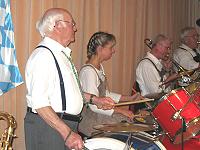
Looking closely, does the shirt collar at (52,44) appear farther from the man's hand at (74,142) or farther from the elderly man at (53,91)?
the man's hand at (74,142)

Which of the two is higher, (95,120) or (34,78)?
(34,78)

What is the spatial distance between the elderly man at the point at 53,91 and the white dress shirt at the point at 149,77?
1560 millimetres

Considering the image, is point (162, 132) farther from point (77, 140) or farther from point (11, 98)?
point (11, 98)

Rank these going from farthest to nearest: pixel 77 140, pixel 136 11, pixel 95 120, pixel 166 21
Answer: pixel 166 21 < pixel 136 11 < pixel 95 120 < pixel 77 140

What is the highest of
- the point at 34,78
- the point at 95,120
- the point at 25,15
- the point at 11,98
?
the point at 25,15

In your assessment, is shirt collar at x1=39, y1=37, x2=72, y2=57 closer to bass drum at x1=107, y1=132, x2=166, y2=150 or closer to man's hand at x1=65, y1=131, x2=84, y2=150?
man's hand at x1=65, y1=131, x2=84, y2=150

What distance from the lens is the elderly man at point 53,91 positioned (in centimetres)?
184

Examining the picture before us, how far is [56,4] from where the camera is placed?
9.49 ft

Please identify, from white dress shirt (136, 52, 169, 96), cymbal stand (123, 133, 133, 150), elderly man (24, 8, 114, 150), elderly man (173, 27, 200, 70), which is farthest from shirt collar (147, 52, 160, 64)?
elderly man (24, 8, 114, 150)

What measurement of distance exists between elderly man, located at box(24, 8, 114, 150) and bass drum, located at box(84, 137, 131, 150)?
0.40ft

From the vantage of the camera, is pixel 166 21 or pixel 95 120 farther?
pixel 166 21

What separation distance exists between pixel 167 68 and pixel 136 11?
767 mm

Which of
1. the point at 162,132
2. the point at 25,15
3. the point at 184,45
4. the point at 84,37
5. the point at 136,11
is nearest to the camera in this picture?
the point at 162,132

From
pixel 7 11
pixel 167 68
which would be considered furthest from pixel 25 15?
pixel 167 68
